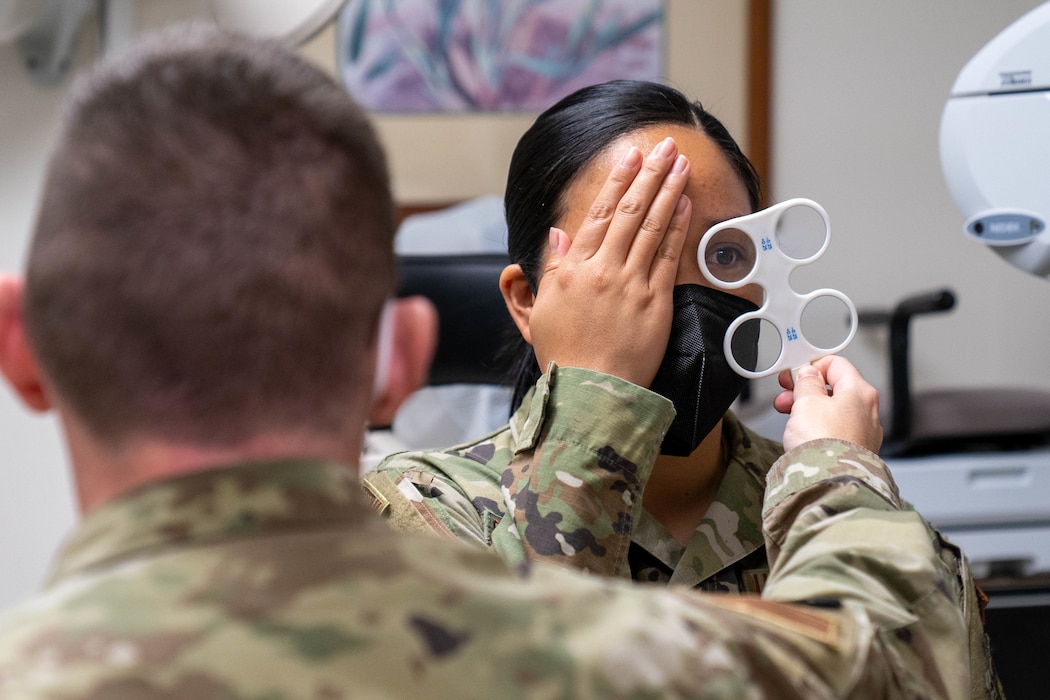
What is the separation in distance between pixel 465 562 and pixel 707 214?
0.52m

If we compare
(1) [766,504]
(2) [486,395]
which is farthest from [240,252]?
(2) [486,395]

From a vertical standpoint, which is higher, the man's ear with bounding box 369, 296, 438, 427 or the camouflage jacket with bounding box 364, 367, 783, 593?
the man's ear with bounding box 369, 296, 438, 427

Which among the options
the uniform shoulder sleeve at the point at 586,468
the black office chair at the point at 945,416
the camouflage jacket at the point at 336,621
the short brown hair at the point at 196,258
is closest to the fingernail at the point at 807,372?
the uniform shoulder sleeve at the point at 586,468

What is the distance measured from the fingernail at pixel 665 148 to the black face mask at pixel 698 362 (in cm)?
11

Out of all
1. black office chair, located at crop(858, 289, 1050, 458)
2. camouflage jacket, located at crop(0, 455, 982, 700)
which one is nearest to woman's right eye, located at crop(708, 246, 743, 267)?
camouflage jacket, located at crop(0, 455, 982, 700)

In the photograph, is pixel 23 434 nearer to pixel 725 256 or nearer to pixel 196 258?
pixel 725 256

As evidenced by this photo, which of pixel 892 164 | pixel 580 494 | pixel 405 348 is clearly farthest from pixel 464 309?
pixel 892 164

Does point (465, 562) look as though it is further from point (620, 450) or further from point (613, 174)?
point (613, 174)

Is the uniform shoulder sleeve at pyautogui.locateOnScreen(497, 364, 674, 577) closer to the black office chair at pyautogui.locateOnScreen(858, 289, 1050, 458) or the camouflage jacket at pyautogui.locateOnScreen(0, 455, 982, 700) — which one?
the camouflage jacket at pyautogui.locateOnScreen(0, 455, 982, 700)

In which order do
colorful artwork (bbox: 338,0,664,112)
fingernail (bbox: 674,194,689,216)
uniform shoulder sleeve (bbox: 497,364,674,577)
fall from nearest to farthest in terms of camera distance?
uniform shoulder sleeve (bbox: 497,364,674,577), fingernail (bbox: 674,194,689,216), colorful artwork (bbox: 338,0,664,112)

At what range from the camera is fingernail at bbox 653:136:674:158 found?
86 centimetres

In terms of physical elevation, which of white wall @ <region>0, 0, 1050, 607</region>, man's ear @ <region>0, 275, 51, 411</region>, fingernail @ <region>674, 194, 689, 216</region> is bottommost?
white wall @ <region>0, 0, 1050, 607</region>

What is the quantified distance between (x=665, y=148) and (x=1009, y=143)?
0.37m

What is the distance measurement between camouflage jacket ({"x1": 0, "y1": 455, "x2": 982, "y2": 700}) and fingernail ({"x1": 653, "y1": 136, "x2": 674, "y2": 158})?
460 millimetres
